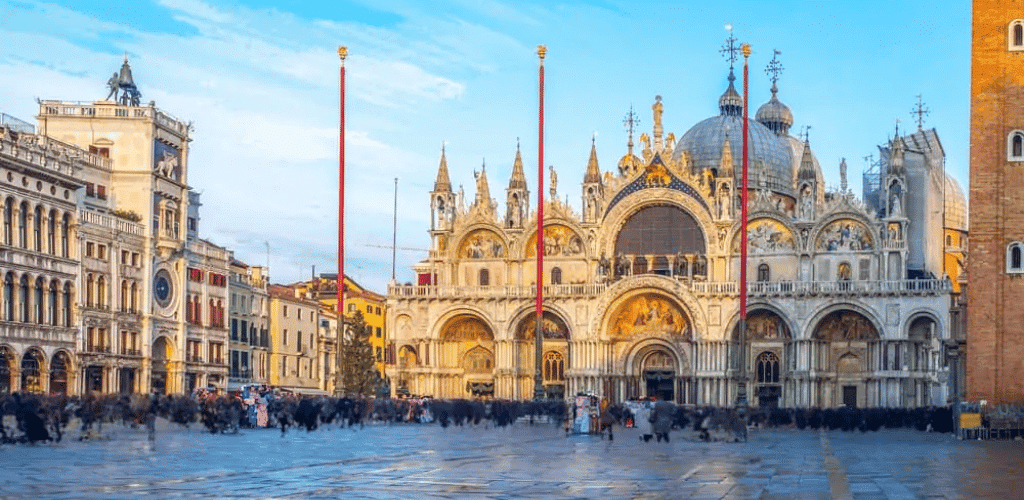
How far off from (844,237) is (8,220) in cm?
4313

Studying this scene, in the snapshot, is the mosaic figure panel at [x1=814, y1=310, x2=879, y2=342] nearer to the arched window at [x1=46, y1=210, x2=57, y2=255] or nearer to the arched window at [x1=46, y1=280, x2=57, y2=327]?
the arched window at [x1=46, y1=280, x2=57, y2=327]

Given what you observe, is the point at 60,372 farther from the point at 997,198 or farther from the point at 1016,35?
the point at 1016,35

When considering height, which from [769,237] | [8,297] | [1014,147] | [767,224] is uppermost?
[1014,147]

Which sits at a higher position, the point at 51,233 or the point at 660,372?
the point at 51,233

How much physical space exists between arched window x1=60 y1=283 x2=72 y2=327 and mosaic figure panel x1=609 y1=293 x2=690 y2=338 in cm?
3043

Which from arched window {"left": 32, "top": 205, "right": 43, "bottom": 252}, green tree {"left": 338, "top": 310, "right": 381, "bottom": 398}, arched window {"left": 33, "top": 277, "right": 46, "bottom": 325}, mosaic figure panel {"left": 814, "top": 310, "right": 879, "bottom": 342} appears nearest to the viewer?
arched window {"left": 32, "top": 205, "right": 43, "bottom": 252}

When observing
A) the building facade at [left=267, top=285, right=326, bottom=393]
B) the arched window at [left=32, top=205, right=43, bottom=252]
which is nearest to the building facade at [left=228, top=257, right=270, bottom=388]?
the building facade at [left=267, top=285, right=326, bottom=393]

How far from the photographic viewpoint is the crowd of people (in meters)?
39.3

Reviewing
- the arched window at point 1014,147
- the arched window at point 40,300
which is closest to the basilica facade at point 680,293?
the arched window at point 40,300

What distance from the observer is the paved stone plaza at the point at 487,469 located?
21.7m

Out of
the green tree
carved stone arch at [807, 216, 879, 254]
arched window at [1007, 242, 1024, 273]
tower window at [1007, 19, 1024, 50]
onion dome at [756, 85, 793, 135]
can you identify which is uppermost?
onion dome at [756, 85, 793, 135]

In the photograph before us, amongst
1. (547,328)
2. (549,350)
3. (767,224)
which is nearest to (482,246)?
(547,328)

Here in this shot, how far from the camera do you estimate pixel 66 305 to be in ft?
228

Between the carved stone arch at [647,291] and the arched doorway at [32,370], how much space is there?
31246 mm
